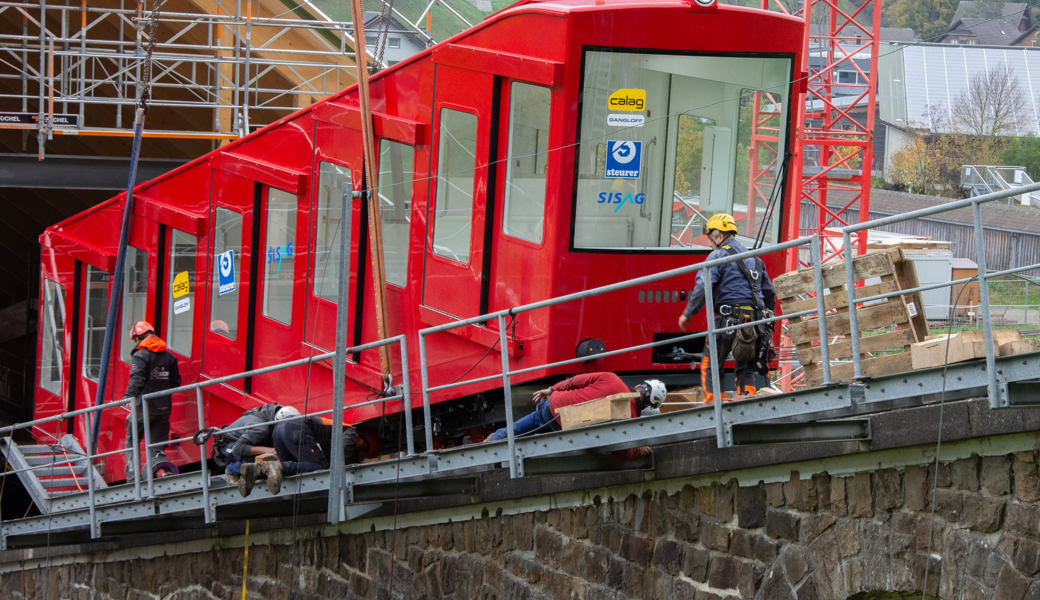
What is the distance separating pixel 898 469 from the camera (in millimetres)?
7207

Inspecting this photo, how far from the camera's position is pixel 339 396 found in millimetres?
9375

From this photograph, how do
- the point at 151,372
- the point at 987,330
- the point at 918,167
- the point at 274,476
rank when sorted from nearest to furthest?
the point at 987,330 < the point at 274,476 < the point at 151,372 < the point at 918,167

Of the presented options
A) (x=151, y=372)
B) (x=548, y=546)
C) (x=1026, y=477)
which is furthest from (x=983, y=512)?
(x=151, y=372)

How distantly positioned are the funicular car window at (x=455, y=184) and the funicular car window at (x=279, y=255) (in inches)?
93.0

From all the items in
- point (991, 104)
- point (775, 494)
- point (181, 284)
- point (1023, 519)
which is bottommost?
point (775, 494)

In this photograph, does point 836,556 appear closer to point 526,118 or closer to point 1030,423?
point 1030,423

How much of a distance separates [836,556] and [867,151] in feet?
81.9

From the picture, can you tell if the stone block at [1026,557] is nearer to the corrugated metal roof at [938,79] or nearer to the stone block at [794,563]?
the stone block at [794,563]

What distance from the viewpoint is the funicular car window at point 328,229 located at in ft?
37.6

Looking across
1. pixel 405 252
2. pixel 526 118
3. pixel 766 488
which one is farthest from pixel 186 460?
pixel 766 488

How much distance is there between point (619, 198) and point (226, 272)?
5331 mm

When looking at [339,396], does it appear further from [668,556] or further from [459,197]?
[668,556]

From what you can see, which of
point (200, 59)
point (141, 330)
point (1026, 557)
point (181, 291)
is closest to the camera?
point (1026, 557)

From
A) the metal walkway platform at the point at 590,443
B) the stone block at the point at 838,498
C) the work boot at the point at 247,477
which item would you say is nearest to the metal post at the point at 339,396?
the metal walkway platform at the point at 590,443
